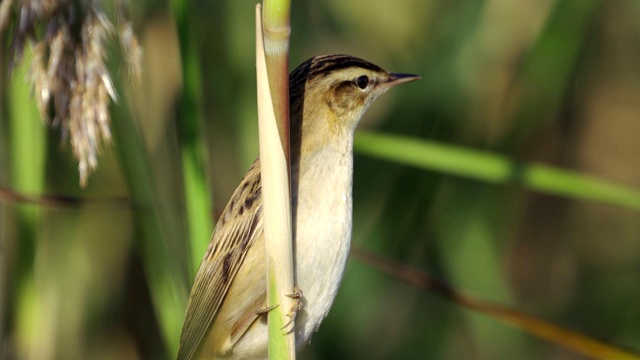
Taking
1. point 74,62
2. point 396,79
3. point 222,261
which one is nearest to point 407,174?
point 396,79

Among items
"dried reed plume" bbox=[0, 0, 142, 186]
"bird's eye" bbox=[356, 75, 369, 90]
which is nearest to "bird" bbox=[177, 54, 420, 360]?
"bird's eye" bbox=[356, 75, 369, 90]

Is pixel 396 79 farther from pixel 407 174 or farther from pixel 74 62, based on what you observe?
pixel 407 174

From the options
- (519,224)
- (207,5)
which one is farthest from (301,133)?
(519,224)

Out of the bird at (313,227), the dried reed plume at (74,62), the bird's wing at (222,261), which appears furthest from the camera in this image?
the bird's wing at (222,261)

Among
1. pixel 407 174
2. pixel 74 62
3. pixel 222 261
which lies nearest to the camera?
pixel 74 62

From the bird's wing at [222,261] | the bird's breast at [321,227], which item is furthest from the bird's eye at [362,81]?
the bird's wing at [222,261]

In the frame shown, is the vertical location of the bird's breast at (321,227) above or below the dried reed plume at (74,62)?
below

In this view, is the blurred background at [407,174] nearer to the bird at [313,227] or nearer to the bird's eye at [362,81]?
the bird at [313,227]

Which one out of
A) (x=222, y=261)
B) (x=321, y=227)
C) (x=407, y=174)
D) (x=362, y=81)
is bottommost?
(x=407, y=174)

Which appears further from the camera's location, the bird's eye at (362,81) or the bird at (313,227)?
the bird's eye at (362,81)
